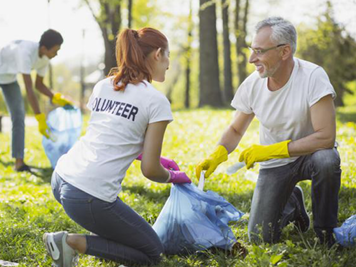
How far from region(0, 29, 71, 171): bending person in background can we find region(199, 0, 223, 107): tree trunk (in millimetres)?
7226

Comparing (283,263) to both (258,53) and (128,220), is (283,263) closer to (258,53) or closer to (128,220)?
(128,220)

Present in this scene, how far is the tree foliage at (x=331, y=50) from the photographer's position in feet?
44.4

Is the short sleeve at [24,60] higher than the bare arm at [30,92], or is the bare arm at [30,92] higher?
the short sleeve at [24,60]

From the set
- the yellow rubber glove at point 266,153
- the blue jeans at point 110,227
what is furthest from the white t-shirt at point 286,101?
the blue jeans at point 110,227

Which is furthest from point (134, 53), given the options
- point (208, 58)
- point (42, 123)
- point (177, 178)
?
point (208, 58)

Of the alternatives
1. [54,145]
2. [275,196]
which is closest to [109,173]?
[275,196]

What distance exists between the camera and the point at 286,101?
2.95 metres

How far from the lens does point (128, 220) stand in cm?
252

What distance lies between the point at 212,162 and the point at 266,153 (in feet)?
1.22

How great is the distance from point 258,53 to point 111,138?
3.50 ft

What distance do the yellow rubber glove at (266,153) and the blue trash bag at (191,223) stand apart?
1.14 ft

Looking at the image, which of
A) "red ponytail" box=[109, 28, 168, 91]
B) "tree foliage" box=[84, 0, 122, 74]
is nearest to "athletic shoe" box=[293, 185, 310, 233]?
"red ponytail" box=[109, 28, 168, 91]

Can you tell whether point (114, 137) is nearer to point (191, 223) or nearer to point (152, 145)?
point (152, 145)

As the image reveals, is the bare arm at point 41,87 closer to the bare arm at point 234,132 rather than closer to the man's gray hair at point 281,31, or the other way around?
the bare arm at point 234,132
